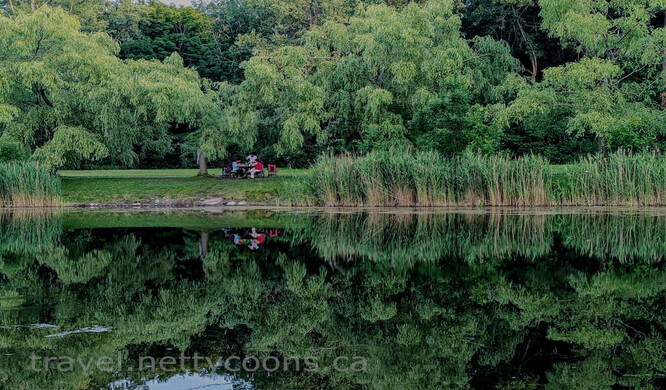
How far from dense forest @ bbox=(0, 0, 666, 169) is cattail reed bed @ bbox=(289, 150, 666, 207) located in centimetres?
290

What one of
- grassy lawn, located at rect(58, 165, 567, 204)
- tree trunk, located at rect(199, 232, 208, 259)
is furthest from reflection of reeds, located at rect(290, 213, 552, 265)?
grassy lawn, located at rect(58, 165, 567, 204)

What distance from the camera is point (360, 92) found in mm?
26719

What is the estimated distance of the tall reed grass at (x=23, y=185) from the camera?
21.6 metres

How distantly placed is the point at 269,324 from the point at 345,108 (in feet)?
70.6

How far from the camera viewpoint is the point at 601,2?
24.7 meters

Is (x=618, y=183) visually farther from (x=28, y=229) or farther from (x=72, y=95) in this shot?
(x=72, y=95)

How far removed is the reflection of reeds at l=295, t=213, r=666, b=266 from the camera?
11297mm

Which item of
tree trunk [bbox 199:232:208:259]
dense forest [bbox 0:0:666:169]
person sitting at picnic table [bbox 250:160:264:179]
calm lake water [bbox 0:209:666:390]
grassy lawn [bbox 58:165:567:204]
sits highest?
dense forest [bbox 0:0:666:169]

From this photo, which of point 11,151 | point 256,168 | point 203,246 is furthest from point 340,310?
point 11,151

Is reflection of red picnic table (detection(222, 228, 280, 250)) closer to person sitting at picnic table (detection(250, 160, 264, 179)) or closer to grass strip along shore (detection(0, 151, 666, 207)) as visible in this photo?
grass strip along shore (detection(0, 151, 666, 207))

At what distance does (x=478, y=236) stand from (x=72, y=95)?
17.9 metres

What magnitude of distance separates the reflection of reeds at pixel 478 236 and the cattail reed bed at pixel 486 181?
2165 mm

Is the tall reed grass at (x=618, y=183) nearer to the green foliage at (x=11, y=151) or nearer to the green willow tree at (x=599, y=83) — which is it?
the green willow tree at (x=599, y=83)

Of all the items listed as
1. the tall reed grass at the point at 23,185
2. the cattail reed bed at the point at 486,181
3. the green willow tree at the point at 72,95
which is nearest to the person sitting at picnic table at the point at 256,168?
the green willow tree at the point at 72,95
